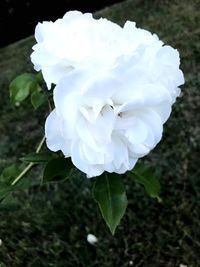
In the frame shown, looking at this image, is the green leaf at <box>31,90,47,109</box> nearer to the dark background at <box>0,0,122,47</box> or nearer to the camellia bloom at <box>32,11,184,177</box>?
the camellia bloom at <box>32,11,184,177</box>

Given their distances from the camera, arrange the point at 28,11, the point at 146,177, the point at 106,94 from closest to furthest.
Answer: the point at 106,94 → the point at 146,177 → the point at 28,11

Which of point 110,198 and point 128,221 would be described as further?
point 128,221

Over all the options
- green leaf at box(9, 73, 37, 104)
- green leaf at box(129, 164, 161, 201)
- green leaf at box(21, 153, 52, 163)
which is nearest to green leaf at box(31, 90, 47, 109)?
green leaf at box(9, 73, 37, 104)

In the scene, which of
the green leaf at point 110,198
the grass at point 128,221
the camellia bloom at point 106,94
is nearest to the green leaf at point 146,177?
the green leaf at point 110,198

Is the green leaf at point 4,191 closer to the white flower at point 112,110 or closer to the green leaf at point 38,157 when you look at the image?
the green leaf at point 38,157

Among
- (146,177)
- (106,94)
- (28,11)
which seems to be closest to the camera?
(106,94)

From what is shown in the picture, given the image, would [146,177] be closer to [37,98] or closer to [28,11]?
[37,98]

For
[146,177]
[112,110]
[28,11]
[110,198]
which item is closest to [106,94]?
[112,110]
